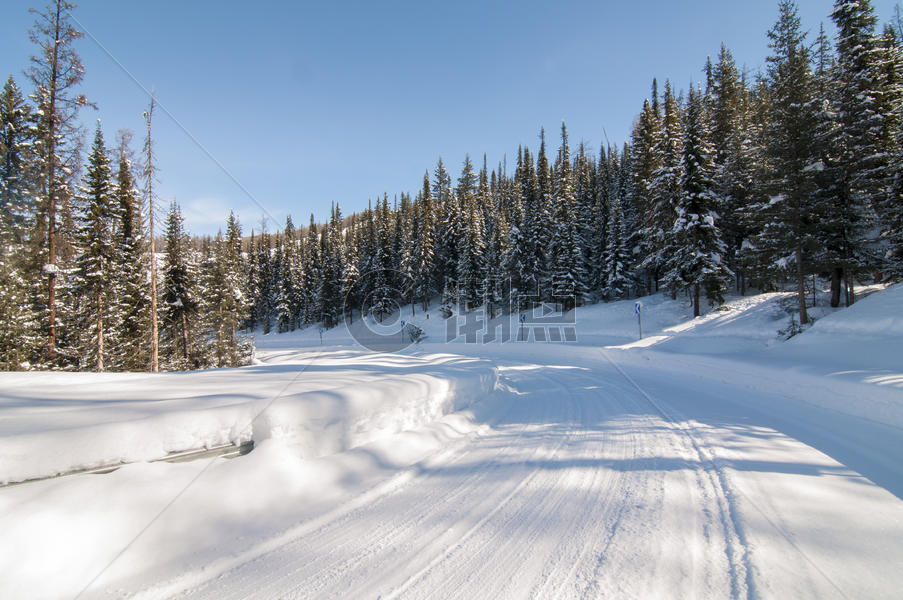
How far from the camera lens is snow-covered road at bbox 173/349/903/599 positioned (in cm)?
237

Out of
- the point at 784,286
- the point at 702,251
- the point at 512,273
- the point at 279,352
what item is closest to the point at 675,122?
the point at 702,251

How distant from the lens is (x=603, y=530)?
3.02 m

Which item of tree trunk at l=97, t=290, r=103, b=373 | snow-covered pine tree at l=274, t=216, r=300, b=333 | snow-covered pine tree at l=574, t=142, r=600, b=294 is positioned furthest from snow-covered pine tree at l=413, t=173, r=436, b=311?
tree trunk at l=97, t=290, r=103, b=373

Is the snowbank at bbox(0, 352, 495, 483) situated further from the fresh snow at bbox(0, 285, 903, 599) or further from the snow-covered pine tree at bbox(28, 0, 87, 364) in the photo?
the snow-covered pine tree at bbox(28, 0, 87, 364)

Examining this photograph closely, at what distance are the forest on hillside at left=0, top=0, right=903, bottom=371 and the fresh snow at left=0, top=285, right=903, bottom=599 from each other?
1197 centimetres

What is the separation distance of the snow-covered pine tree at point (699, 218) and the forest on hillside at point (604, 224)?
112 millimetres

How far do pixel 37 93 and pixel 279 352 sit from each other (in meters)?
25.9

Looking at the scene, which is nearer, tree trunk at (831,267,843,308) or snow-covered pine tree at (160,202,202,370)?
tree trunk at (831,267,843,308)

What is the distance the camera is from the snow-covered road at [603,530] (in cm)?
237

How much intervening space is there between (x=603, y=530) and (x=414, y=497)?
177cm

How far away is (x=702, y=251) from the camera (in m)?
23.8

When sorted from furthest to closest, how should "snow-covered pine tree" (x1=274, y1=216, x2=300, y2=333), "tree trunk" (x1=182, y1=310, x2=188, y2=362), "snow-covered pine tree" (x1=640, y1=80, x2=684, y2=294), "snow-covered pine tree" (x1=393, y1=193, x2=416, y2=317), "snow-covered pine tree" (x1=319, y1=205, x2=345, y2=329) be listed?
"snow-covered pine tree" (x1=274, y1=216, x2=300, y2=333), "snow-covered pine tree" (x1=319, y1=205, x2=345, y2=329), "snow-covered pine tree" (x1=393, y1=193, x2=416, y2=317), "snow-covered pine tree" (x1=640, y1=80, x2=684, y2=294), "tree trunk" (x1=182, y1=310, x2=188, y2=362)

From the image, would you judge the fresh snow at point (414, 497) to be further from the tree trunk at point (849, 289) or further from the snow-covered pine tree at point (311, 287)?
the snow-covered pine tree at point (311, 287)

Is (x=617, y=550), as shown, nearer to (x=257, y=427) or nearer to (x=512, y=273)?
(x=257, y=427)
